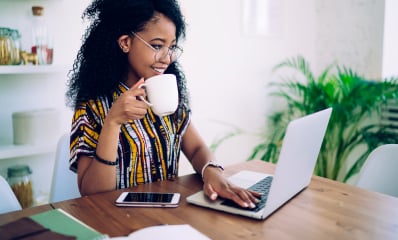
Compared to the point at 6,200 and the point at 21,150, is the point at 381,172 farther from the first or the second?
the point at 21,150

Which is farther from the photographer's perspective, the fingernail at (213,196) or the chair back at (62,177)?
the chair back at (62,177)

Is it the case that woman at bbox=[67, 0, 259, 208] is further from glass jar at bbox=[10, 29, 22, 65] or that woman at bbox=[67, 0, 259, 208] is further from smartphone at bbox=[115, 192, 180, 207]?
glass jar at bbox=[10, 29, 22, 65]

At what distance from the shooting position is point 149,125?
1263 mm

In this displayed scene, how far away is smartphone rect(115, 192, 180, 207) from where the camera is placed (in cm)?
97

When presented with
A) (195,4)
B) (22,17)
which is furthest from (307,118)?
(195,4)

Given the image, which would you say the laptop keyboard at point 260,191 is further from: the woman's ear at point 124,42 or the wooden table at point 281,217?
the woman's ear at point 124,42

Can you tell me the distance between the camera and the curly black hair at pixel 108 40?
3.90ft

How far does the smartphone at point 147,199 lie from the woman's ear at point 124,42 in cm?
44

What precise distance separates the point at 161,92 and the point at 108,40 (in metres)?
0.34

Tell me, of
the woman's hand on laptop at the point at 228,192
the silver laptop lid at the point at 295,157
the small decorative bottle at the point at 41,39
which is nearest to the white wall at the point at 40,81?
the small decorative bottle at the point at 41,39

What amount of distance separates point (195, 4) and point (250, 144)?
1071 mm

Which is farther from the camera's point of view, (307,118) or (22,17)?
(22,17)

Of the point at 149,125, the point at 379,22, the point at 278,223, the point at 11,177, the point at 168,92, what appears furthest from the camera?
the point at 379,22

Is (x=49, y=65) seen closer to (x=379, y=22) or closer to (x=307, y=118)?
(x=307, y=118)
